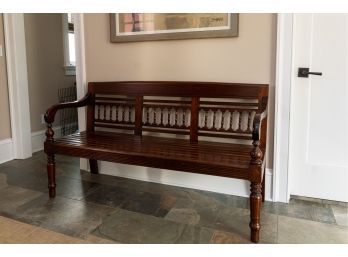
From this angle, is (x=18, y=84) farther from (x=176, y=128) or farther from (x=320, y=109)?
(x=320, y=109)

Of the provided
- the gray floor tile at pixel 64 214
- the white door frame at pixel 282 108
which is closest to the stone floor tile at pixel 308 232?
the white door frame at pixel 282 108

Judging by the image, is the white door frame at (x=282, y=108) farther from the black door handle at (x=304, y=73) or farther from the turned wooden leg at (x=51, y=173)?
the turned wooden leg at (x=51, y=173)

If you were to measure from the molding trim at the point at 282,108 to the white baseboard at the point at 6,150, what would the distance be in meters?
2.42

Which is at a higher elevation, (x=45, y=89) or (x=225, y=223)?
(x=45, y=89)

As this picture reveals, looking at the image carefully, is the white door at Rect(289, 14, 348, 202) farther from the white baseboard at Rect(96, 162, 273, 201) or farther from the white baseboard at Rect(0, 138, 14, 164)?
the white baseboard at Rect(0, 138, 14, 164)

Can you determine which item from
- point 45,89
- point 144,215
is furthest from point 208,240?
point 45,89

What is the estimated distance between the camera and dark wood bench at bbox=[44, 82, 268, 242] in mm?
1622

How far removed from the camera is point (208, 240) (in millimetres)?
1579

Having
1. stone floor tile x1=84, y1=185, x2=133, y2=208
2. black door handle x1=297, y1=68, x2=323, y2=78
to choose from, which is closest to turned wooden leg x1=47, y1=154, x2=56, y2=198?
stone floor tile x1=84, y1=185, x2=133, y2=208

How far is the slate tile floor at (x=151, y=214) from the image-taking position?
1.62 metres

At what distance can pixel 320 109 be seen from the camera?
6.40ft

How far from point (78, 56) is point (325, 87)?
71.8 inches

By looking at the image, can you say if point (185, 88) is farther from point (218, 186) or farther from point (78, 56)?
point (78, 56)
